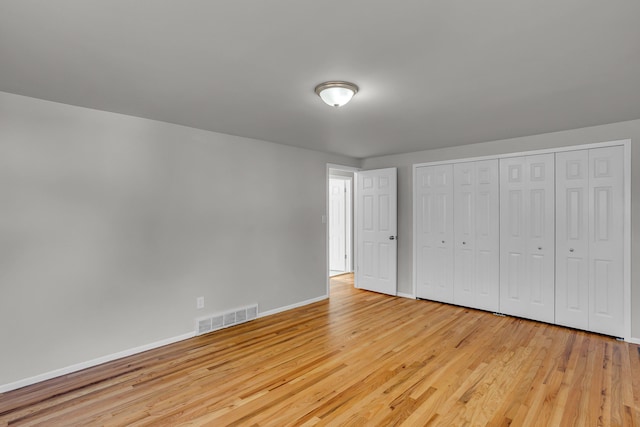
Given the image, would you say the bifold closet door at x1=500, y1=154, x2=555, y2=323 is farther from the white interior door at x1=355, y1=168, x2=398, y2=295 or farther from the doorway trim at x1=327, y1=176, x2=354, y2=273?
the doorway trim at x1=327, y1=176, x2=354, y2=273

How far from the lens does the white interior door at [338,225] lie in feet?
24.2

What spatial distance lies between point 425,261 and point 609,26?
12.4 ft

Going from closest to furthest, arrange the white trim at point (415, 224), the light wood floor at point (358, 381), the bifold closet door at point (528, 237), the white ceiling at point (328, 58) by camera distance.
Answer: the white ceiling at point (328, 58) → the light wood floor at point (358, 381) → the bifold closet door at point (528, 237) → the white trim at point (415, 224)

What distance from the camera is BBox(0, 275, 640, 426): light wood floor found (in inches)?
85.4

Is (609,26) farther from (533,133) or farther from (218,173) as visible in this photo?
(218,173)

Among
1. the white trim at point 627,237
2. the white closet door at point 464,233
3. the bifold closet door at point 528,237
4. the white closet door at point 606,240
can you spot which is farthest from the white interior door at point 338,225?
the white trim at point 627,237

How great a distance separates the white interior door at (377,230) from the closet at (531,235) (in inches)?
15.5

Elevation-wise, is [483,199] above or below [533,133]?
below

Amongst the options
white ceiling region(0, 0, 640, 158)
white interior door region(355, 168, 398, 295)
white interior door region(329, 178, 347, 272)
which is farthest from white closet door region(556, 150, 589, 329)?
white interior door region(329, 178, 347, 272)

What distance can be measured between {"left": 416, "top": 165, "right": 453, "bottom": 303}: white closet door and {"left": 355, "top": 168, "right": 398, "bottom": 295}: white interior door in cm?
42

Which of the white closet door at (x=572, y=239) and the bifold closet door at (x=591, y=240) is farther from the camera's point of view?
the white closet door at (x=572, y=239)

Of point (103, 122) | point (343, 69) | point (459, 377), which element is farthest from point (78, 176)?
point (459, 377)

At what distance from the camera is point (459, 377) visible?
2662 millimetres

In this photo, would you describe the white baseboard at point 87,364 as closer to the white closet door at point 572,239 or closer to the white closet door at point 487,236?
the white closet door at point 487,236
